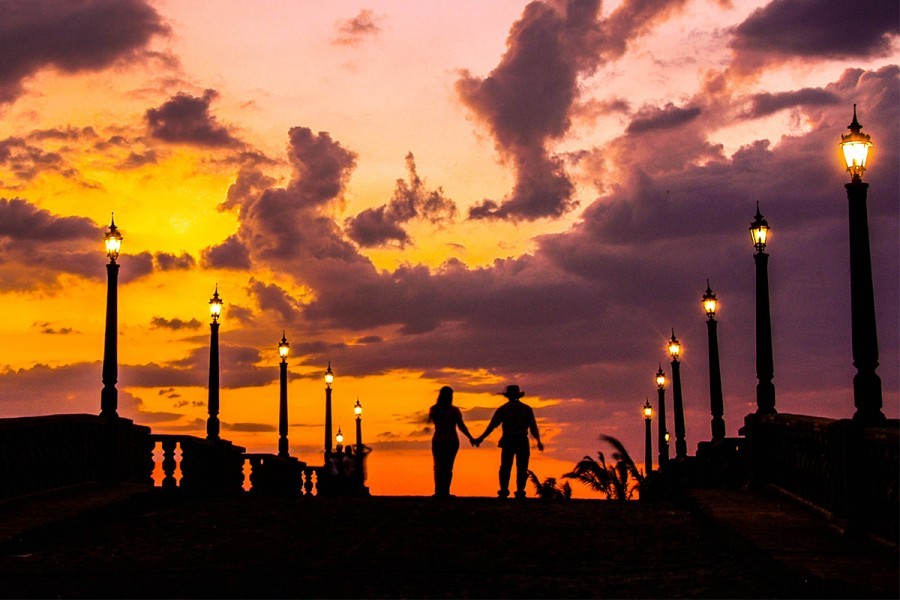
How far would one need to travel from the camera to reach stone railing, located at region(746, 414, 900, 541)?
13.5 metres

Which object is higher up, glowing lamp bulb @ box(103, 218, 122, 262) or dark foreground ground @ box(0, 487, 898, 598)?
glowing lamp bulb @ box(103, 218, 122, 262)

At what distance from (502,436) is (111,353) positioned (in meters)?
6.94

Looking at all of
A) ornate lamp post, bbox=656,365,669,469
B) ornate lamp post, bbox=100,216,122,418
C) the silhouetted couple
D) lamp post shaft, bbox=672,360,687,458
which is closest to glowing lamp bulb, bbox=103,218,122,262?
ornate lamp post, bbox=100,216,122,418

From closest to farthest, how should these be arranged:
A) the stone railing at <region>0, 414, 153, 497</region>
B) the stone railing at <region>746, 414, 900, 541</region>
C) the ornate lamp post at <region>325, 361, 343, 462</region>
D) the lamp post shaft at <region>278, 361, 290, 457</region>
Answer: the stone railing at <region>746, 414, 900, 541</region> < the stone railing at <region>0, 414, 153, 497</region> < the lamp post shaft at <region>278, 361, 290, 457</region> < the ornate lamp post at <region>325, 361, 343, 462</region>

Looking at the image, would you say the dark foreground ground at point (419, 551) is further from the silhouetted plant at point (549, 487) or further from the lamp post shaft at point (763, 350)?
the silhouetted plant at point (549, 487)

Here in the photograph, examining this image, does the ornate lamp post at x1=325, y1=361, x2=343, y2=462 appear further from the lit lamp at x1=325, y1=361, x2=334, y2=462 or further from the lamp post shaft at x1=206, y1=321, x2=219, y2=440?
the lamp post shaft at x1=206, y1=321, x2=219, y2=440

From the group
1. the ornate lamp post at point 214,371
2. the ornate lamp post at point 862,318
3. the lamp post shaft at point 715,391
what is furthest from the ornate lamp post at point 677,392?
the ornate lamp post at point 862,318

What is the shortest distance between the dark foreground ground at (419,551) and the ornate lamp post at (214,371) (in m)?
10.8

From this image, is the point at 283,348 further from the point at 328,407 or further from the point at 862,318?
the point at 862,318

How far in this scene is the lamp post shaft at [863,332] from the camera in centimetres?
1494

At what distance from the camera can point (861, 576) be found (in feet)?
36.9

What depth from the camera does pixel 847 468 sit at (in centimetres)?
1441

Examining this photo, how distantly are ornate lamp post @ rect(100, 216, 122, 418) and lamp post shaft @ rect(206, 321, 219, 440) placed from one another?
7171 mm

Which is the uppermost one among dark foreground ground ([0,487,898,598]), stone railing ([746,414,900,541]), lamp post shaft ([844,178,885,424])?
lamp post shaft ([844,178,885,424])
